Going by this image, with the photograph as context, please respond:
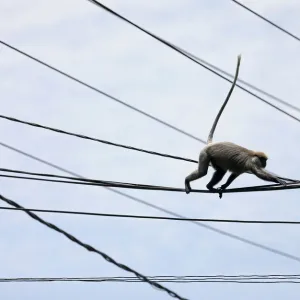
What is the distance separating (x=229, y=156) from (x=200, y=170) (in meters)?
0.63

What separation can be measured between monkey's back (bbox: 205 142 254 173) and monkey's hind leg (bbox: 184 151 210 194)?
11 cm

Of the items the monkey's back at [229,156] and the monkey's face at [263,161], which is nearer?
the monkey's back at [229,156]

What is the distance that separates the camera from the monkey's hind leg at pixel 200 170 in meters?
13.9

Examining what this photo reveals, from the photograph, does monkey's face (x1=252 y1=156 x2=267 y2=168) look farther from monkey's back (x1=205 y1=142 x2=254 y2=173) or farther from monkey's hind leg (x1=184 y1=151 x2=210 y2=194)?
monkey's hind leg (x1=184 y1=151 x2=210 y2=194)

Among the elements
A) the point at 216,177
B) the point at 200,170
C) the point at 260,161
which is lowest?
the point at 200,170

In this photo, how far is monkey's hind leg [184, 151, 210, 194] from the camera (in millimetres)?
13906

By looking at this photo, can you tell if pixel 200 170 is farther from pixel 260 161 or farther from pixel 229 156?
pixel 260 161

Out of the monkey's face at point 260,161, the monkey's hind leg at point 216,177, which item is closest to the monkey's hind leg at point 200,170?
the monkey's hind leg at point 216,177

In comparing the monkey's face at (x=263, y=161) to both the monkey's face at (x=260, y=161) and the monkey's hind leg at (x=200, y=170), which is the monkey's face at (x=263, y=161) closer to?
the monkey's face at (x=260, y=161)

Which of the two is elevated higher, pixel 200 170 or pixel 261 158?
pixel 261 158

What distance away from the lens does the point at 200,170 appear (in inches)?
557

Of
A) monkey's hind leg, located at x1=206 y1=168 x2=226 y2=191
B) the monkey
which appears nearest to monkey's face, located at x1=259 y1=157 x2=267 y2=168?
the monkey

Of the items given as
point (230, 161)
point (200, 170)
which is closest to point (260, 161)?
point (230, 161)

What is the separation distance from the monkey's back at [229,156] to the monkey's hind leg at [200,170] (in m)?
0.11
